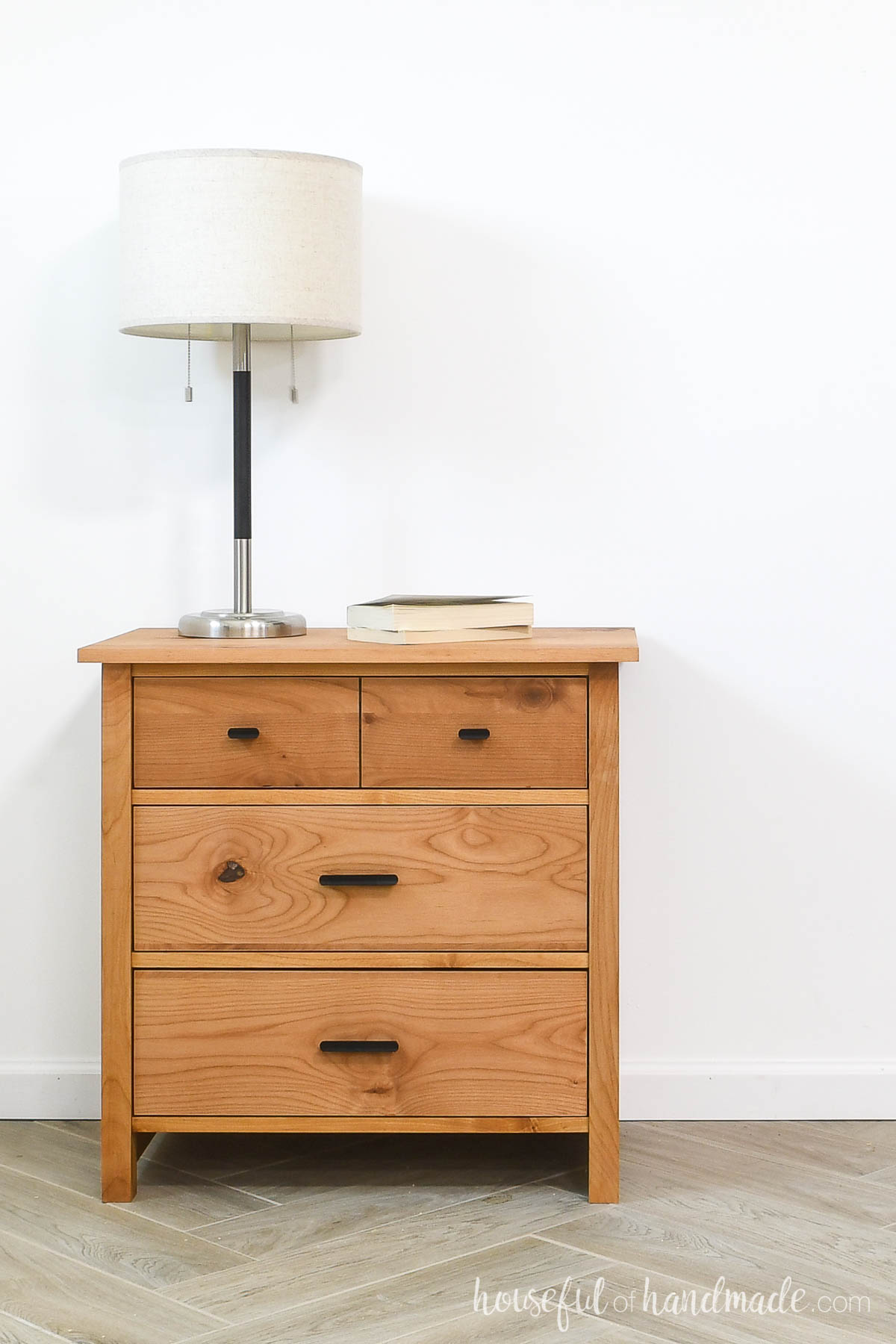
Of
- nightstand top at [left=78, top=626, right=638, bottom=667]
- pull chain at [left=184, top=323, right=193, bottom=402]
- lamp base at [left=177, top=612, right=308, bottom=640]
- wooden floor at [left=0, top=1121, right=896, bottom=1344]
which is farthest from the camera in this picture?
pull chain at [left=184, top=323, right=193, bottom=402]

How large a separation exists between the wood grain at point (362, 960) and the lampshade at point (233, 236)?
34.2 inches

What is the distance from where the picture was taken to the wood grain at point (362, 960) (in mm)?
1833

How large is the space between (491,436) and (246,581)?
0.49 meters

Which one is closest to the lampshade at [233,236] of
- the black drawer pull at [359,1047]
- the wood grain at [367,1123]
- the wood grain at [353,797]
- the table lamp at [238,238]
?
the table lamp at [238,238]

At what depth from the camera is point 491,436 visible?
219cm

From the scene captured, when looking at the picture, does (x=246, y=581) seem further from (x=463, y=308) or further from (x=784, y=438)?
(x=784, y=438)

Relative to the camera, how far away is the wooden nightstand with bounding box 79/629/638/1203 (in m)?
1.82

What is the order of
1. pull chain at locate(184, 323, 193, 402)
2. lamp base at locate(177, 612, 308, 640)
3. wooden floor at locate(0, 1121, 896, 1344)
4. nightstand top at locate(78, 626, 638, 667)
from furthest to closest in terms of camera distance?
pull chain at locate(184, 323, 193, 402)
lamp base at locate(177, 612, 308, 640)
nightstand top at locate(78, 626, 638, 667)
wooden floor at locate(0, 1121, 896, 1344)

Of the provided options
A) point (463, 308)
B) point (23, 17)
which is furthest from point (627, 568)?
point (23, 17)

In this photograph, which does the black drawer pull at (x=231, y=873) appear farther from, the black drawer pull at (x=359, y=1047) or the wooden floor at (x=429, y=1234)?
the wooden floor at (x=429, y=1234)

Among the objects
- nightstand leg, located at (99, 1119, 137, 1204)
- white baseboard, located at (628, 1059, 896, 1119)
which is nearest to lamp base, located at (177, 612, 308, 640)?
nightstand leg, located at (99, 1119, 137, 1204)

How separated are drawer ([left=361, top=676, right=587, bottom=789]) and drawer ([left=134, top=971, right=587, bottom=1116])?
0.27 m

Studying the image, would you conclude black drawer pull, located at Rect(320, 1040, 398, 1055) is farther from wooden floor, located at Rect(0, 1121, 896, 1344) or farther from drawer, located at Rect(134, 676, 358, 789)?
drawer, located at Rect(134, 676, 358, 789)

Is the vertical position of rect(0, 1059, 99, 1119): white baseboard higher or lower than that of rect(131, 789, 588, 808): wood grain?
lower
